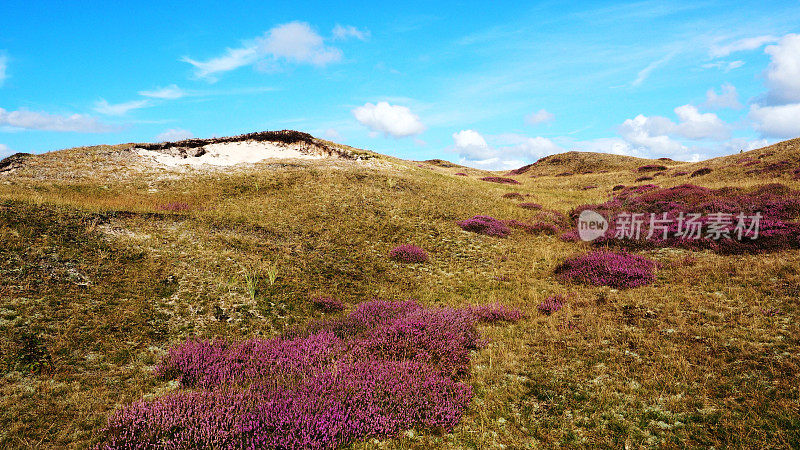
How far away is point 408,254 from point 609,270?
28.1 ft

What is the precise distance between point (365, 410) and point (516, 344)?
464 centimetres

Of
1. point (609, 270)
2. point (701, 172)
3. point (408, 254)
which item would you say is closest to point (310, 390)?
point (408, 254)

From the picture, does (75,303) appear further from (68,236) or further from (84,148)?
(84,148)

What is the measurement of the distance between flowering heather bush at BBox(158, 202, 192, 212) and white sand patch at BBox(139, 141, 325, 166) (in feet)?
43.5

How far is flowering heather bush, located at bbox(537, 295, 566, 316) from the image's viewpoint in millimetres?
11062

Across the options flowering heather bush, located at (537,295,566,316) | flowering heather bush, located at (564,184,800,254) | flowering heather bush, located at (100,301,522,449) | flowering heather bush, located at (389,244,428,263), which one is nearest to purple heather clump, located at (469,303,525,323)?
flowering heather bush, located at (537,295,566,316)

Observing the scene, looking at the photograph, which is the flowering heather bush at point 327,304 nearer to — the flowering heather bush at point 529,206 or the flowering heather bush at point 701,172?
the flowering heather bush at point 529,206

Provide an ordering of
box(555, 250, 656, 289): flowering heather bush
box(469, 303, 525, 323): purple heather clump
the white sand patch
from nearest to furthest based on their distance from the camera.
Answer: box(469, 303, 525, 323): purple heather clump < box(555, 250, 656, 289): flowering heather bush < the white sand patch

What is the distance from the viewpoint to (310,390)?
21.9 feet

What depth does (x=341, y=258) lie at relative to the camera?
16.0 metres

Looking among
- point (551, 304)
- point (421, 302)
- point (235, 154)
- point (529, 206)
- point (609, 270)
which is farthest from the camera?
point (235, 154)

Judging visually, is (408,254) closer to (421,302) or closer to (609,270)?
(421,302)

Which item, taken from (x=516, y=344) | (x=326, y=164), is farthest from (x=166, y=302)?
(x=326, y=164)

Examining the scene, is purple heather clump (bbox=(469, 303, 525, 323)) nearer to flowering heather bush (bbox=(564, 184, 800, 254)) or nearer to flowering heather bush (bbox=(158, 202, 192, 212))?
flowering heather bush (bbox=(564, 184, 800, 254))
